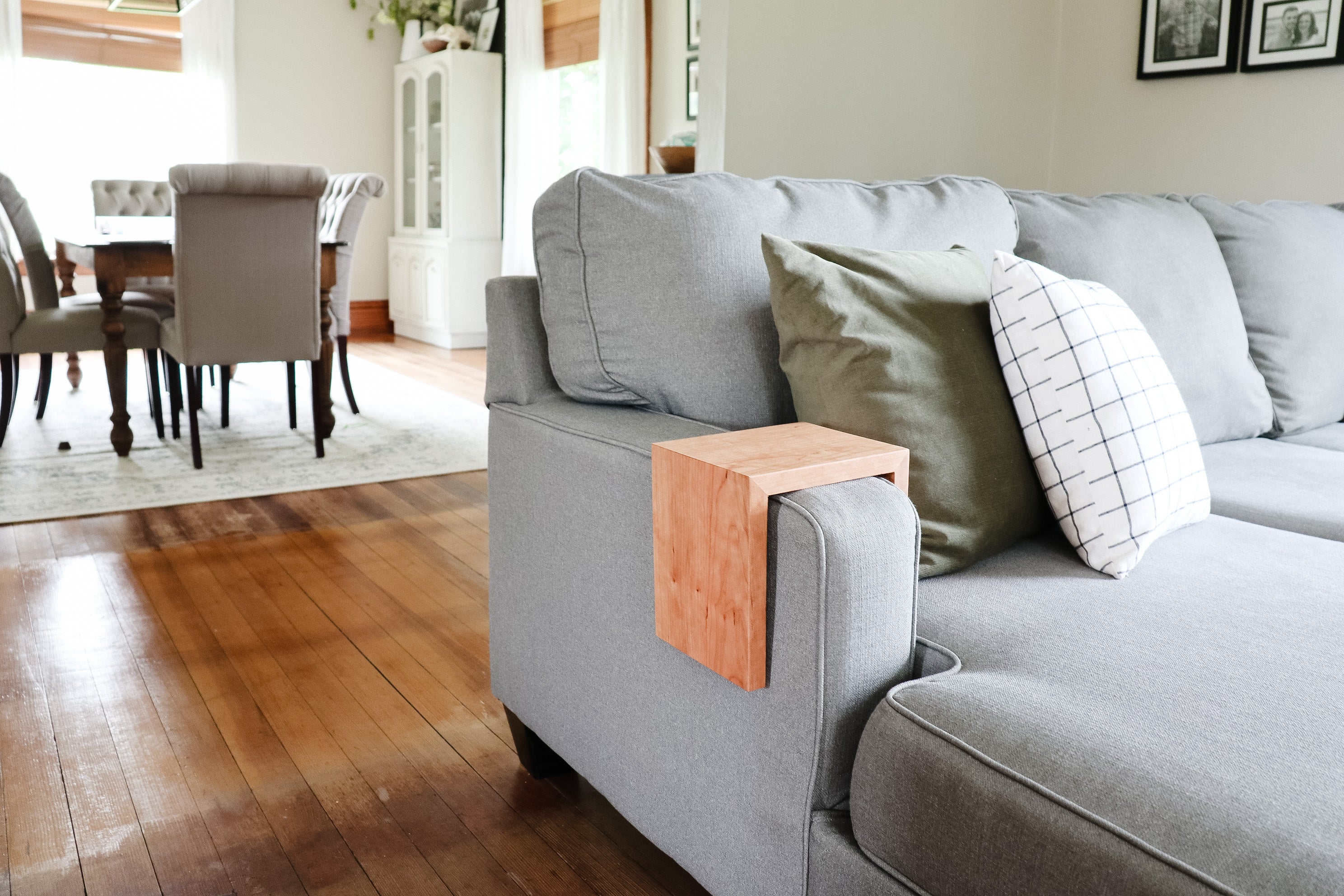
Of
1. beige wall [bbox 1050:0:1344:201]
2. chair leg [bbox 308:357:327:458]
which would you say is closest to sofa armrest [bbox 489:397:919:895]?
chair leg [bbox 308:357:327:458]

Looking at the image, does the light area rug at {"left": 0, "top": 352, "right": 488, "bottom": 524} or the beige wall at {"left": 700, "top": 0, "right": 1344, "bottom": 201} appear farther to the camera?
the light area rug at {"left": 0, "top": 352, "right": 488, "bottom": 524}

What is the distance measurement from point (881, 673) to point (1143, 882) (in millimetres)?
313

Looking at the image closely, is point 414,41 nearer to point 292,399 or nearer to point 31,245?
point 31,245

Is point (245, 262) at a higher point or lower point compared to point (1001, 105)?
lower

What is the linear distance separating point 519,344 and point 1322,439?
5.50ft

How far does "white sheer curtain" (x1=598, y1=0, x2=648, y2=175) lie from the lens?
5.46 m

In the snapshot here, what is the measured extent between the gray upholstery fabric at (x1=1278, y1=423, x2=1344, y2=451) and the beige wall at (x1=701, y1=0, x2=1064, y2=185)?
4.82 ft

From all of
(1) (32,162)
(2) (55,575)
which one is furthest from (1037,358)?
(1) (32,162)

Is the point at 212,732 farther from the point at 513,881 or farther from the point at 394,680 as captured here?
the point at 513,881

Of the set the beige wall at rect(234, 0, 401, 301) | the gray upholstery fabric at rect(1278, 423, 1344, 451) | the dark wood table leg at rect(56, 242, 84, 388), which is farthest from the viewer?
the beige wall at rect(234, 0, 401, 301)

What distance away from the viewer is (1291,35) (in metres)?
2.99

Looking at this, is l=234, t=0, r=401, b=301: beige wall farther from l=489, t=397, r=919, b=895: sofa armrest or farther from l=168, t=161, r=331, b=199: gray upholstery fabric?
l=489, t=397, r=919, b=895: sofa armrest

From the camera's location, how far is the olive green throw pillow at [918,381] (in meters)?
1.21

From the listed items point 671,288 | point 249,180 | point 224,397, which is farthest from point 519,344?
point 224,397
